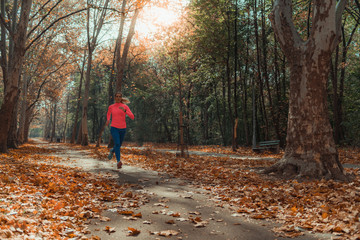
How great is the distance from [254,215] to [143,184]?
10.5 ft

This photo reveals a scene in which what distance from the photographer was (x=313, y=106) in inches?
278

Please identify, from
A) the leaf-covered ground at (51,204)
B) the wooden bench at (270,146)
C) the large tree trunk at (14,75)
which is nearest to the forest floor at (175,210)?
the leaf-covered ground at (51,204)

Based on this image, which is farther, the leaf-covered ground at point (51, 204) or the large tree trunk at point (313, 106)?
the large tree trunk at point (313, 106)

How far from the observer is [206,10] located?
734 inches

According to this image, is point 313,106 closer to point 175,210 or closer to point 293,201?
point 293,201

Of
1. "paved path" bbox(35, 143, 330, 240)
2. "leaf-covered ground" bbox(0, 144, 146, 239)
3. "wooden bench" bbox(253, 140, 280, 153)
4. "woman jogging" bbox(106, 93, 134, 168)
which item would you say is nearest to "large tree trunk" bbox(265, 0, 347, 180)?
"paved path" bbox(35, 143, 330, 240)

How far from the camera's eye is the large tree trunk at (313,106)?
6855 mm

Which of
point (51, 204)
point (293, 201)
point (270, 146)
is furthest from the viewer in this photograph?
point (270, 146)

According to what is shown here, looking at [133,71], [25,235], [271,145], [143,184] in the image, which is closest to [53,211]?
[25,235]

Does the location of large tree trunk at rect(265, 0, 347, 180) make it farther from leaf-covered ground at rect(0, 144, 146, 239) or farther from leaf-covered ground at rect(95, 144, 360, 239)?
leaf-covered ground at rect(0, 144, 146, 239)

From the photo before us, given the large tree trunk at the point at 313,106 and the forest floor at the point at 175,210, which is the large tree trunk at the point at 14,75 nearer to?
the forest floor at the point at 175,210

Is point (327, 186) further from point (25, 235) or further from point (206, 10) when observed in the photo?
point (206, 10)

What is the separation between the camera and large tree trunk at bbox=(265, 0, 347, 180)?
22.5 feet

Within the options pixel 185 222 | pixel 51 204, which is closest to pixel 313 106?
pixel 185 222
